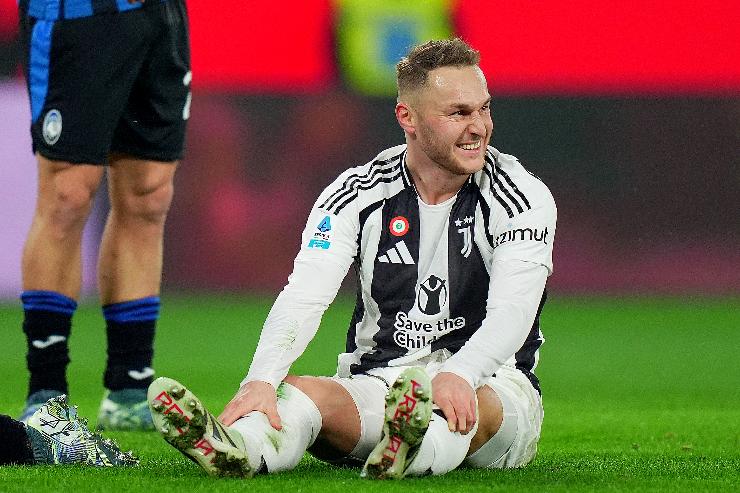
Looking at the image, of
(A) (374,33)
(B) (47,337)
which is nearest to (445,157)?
(B) (47,337)

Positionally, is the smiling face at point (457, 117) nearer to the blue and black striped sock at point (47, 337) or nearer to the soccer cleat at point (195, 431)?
the soccer cleat at point (195, 431)

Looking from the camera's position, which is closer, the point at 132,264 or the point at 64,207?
the point at 64,207

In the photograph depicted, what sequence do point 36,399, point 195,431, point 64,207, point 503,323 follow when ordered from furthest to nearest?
point 64,207, point 36,399, point 503,323, point 195,431

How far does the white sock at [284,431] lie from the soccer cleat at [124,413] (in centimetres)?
125

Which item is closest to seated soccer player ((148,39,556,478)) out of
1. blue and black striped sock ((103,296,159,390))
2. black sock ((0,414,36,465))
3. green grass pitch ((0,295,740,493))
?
green grass pitch ((0,295,740,493))

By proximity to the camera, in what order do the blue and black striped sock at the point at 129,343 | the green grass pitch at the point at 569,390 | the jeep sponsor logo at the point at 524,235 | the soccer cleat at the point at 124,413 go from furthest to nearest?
the blue and black striped sock at the point at 129,343 < the soccer cleat at the point at 124,413 < the jeep sponsor logo at the point at 524,235 < the green grass pitch at the point at 569,390

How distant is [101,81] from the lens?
14.1ft

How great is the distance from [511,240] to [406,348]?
0.39m

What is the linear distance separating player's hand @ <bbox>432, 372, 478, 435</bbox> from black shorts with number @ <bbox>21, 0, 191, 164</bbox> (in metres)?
1.63

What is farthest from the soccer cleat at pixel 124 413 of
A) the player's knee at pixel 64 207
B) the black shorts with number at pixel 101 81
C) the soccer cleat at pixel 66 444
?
the soccer cleat at pixel 66 444

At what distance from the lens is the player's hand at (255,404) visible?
3.06m

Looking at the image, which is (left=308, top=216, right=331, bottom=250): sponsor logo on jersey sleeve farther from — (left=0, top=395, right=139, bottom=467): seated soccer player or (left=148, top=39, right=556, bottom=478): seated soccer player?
(left=0, top=395, right=139, bottom=467): seated soccer player

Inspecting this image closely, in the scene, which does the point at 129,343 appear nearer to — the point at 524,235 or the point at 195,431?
the point at 524,235

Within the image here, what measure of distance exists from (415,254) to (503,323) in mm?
369
